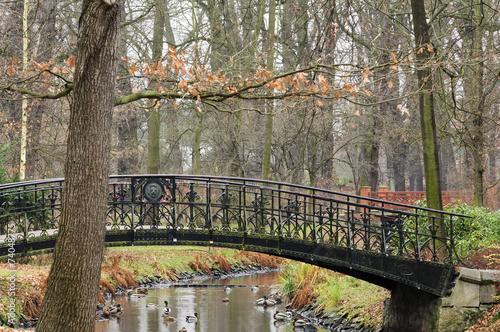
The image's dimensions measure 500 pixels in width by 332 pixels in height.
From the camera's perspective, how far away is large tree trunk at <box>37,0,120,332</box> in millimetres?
5141

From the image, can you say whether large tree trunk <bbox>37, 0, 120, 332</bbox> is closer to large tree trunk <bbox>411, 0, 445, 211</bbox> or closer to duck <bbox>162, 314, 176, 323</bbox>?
large tree trunk <bbox>411, 0, 445, 211</bbox>

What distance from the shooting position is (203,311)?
12180 millimetres

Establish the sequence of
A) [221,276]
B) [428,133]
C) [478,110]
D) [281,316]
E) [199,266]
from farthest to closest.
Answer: [199,266] < [221,276] < [478,110] < [281,316] < [428,133]

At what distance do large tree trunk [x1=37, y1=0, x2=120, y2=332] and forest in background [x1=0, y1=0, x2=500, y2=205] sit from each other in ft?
8.60

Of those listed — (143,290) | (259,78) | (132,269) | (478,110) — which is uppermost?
(478,110)

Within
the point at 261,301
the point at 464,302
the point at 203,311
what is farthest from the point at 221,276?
the point at 464,302

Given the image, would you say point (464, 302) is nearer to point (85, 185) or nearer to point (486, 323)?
point (486, 323)

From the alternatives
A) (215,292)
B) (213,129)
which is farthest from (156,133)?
(215,292)

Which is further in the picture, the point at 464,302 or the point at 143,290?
the point at 143,290

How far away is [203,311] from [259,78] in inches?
232

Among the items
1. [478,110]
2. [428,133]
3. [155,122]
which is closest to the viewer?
[428,133]

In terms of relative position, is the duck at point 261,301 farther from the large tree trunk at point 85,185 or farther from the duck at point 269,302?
the large tree trunk at point 85,185

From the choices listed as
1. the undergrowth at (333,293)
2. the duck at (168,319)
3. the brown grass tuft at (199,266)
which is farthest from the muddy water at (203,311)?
the brown grass tuft at (199,266)

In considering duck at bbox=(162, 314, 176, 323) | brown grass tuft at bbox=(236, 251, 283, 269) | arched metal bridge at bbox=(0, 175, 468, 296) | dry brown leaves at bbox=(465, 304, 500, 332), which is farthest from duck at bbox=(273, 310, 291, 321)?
brown grass tuft at bbox=(236, 251, 283, 269)
